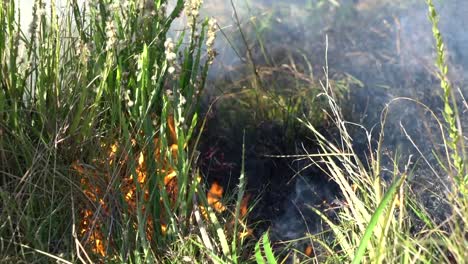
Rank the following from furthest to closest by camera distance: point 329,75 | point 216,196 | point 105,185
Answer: point 329,75
point 216,196
point 105,185

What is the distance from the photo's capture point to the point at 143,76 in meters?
2.52

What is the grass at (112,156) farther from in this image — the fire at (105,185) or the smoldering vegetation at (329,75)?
the smoldering vegetation at (329,75)

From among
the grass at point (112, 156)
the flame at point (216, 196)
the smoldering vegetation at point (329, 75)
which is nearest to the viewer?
the grass at point (112, 156)

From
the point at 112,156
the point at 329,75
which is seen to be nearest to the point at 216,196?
the point at 112,156

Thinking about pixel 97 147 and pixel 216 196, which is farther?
pixel 216 196

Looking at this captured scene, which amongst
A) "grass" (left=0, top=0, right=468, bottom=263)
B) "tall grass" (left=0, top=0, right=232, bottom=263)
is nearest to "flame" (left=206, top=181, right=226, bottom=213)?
"grass" (left=0, top=0, right=468, bottom=263)

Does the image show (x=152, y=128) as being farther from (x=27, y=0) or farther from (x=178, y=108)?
(x=27, y=0)

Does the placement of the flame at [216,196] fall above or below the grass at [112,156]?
below

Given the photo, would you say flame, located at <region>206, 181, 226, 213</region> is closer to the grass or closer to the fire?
the grass

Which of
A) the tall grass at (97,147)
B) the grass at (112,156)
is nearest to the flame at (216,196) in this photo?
the grass at (112,156)

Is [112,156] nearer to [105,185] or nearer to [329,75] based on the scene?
[105,185]

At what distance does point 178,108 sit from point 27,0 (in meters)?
1.46

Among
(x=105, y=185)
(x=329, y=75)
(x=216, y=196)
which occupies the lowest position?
(x=216, y=196)

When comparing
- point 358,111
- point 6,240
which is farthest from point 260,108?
point 6,240
